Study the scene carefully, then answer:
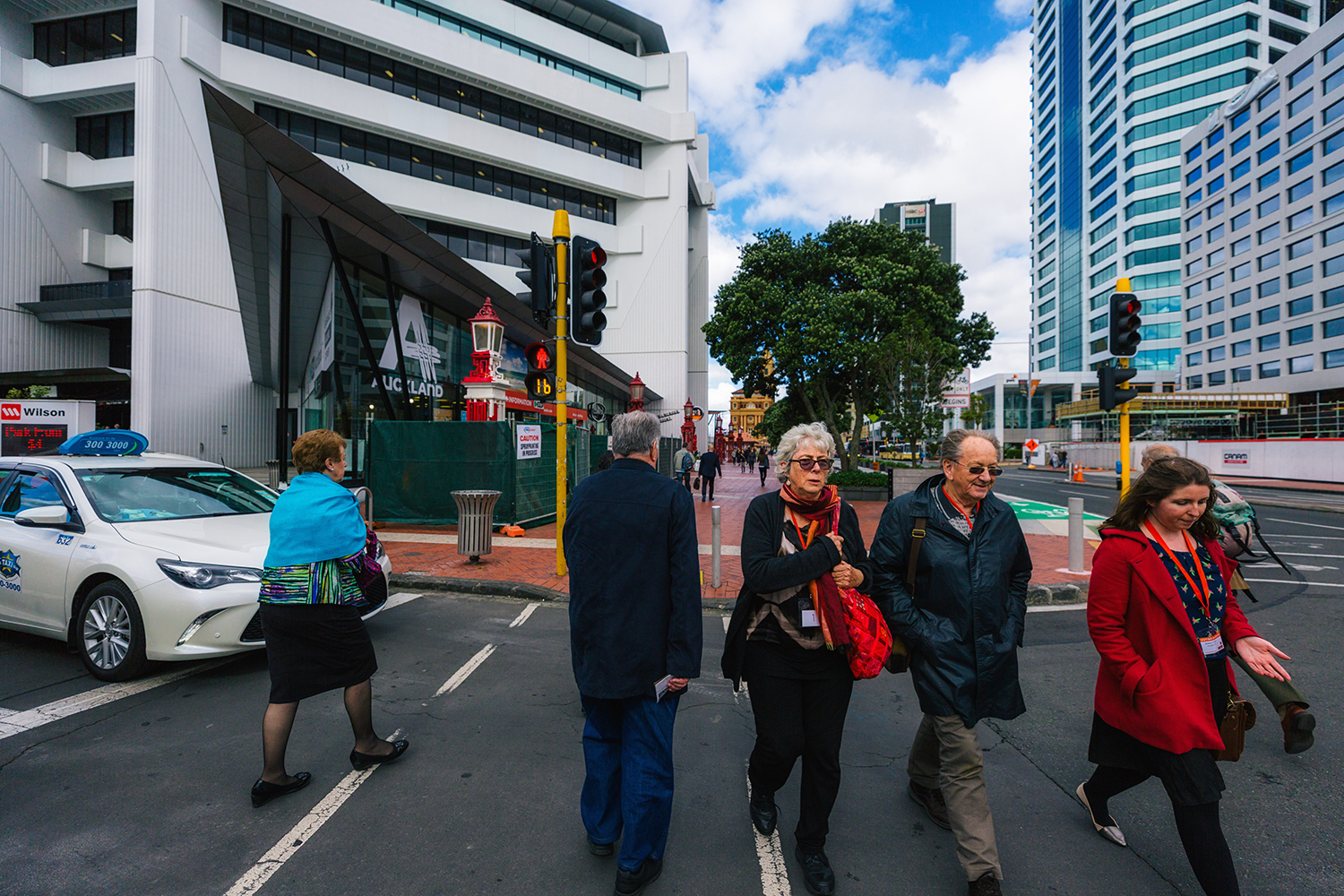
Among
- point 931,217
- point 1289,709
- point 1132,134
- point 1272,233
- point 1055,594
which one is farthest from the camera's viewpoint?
point 931,217

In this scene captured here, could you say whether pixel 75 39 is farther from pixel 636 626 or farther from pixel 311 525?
pixel 636 626

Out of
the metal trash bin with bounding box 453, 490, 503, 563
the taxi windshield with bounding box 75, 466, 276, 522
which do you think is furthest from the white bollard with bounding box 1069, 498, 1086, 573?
the taxi windshield with bounding box 75, 466, 276, 522

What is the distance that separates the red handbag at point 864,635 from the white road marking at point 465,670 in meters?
3.15

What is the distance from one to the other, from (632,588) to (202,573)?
364 cm

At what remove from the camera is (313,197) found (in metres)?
11.3

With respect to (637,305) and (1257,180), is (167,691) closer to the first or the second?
(637,305)

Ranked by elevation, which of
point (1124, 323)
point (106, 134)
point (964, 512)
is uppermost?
point (106, 134)

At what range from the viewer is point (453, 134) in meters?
27.9

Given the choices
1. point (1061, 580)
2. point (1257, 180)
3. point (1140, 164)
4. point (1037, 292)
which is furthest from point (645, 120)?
point (1037, 292)

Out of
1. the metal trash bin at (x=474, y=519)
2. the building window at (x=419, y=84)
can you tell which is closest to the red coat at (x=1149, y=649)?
the metal trash bin at (x=474, y=519)

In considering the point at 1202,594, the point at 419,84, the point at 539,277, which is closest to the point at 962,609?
the point at 1202,594

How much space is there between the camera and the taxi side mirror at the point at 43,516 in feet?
14.4

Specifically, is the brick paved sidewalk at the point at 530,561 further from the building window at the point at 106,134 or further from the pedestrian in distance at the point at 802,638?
the building window at the point at 106,134

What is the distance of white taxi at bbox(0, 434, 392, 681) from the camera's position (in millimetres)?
4191
